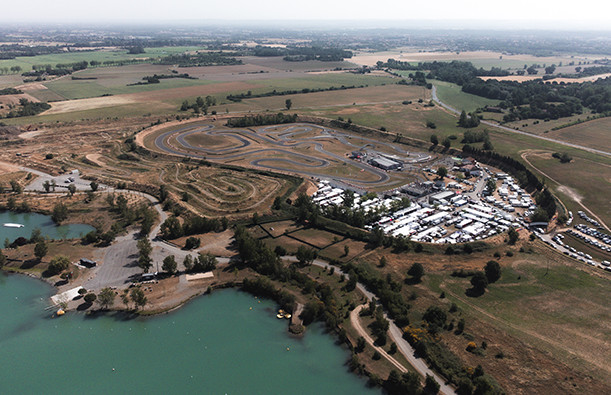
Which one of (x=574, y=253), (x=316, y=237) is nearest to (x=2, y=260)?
(x=316, y=237)

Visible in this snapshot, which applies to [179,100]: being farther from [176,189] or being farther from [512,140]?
[512,140]

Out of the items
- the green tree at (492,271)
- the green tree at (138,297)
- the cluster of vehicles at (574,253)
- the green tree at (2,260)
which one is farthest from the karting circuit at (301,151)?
the green tree at (2,260)

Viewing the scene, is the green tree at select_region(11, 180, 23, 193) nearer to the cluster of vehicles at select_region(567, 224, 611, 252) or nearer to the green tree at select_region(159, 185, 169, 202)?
the green tree at select_region(159, 185, 169, 202)

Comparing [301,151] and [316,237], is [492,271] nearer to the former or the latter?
[316,237]

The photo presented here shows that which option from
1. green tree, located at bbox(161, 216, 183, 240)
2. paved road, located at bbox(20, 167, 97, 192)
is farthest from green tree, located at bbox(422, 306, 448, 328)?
paved road, located at bbox(20, 167, 97, 192)

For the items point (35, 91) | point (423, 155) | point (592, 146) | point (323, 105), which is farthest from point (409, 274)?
point (35, 91)

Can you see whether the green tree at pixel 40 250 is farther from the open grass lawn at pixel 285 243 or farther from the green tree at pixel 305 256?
the green tree at pixel 305 256
